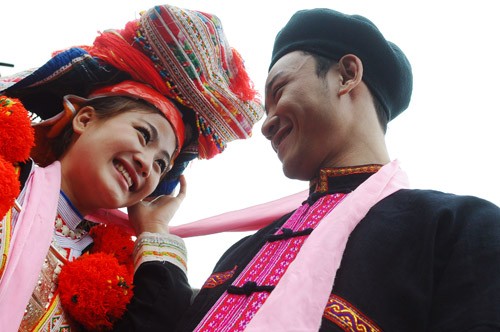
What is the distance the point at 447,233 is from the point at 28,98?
1879 mm

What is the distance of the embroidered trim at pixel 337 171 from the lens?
76.9 inches

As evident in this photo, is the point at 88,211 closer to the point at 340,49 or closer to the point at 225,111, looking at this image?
the point at 225,111

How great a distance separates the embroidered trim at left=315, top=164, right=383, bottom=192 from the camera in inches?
76.9

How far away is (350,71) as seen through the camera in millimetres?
2164

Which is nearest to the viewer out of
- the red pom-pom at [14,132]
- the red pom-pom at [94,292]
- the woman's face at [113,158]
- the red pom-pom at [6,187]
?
the red pom-pom at [6,187]

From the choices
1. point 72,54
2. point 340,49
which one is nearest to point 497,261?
point 340,49

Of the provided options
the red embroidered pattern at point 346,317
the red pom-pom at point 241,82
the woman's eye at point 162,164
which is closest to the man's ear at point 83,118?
the woman's eye at point 162,164

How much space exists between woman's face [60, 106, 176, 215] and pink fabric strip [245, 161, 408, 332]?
3.31 feet

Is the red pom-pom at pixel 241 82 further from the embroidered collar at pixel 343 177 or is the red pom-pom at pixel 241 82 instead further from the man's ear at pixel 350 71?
the embroidered collar at pixel 343 177

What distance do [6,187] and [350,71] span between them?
131 cm

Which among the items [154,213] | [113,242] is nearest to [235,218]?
[154,213]

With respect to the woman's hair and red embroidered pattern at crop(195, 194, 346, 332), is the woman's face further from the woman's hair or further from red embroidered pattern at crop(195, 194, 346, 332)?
red embroidered pattern at crop(195, 194, 346, 332)

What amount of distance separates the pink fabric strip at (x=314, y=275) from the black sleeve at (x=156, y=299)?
803mm

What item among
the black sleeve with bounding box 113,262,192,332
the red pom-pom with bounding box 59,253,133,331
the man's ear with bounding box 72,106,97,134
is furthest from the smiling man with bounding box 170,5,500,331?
the man's ear with bounding box 72,106,97,134
